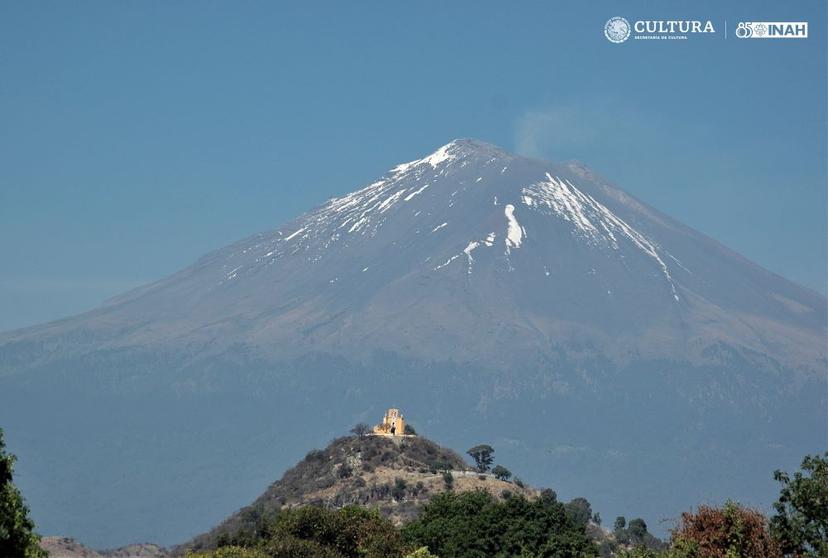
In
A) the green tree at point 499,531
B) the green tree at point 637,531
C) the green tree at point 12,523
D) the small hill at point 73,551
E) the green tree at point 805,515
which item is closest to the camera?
the green tree at point 12,523

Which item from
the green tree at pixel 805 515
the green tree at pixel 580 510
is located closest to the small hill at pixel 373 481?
the green tree at pixel 580 510

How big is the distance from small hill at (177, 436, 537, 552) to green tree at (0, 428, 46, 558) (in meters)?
66.1

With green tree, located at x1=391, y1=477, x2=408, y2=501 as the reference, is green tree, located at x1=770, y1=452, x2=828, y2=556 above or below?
below

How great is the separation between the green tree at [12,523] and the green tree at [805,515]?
29.2 meters

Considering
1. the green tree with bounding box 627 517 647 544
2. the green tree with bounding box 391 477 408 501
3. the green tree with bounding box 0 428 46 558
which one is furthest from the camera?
the green tree with bounding box 627 517 647 544

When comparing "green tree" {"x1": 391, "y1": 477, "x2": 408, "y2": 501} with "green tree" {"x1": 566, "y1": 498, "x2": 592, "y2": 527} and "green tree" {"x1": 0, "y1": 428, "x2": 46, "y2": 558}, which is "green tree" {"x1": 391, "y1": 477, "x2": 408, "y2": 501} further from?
"green tree" {"x1": 0, "y1": 428, "x2": 46, "y2": 558}

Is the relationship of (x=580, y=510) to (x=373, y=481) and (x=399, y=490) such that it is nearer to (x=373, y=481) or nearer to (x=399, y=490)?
(x=373, y=481)

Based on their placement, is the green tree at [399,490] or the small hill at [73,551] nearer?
the small hill at [73,551]

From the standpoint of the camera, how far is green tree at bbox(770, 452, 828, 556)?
63.7m

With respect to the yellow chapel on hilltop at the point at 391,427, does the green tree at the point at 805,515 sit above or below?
below

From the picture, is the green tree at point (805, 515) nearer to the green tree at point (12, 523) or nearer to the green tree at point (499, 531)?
the green tree at point (499, 531)

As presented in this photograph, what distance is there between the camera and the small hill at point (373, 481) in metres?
128

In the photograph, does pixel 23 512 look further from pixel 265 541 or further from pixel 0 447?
pixel 265 541

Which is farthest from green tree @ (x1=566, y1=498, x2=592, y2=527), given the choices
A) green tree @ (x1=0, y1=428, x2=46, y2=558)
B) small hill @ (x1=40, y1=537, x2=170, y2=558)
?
green tree @ (x1=0, y1=428, x2=46, y2=558)
